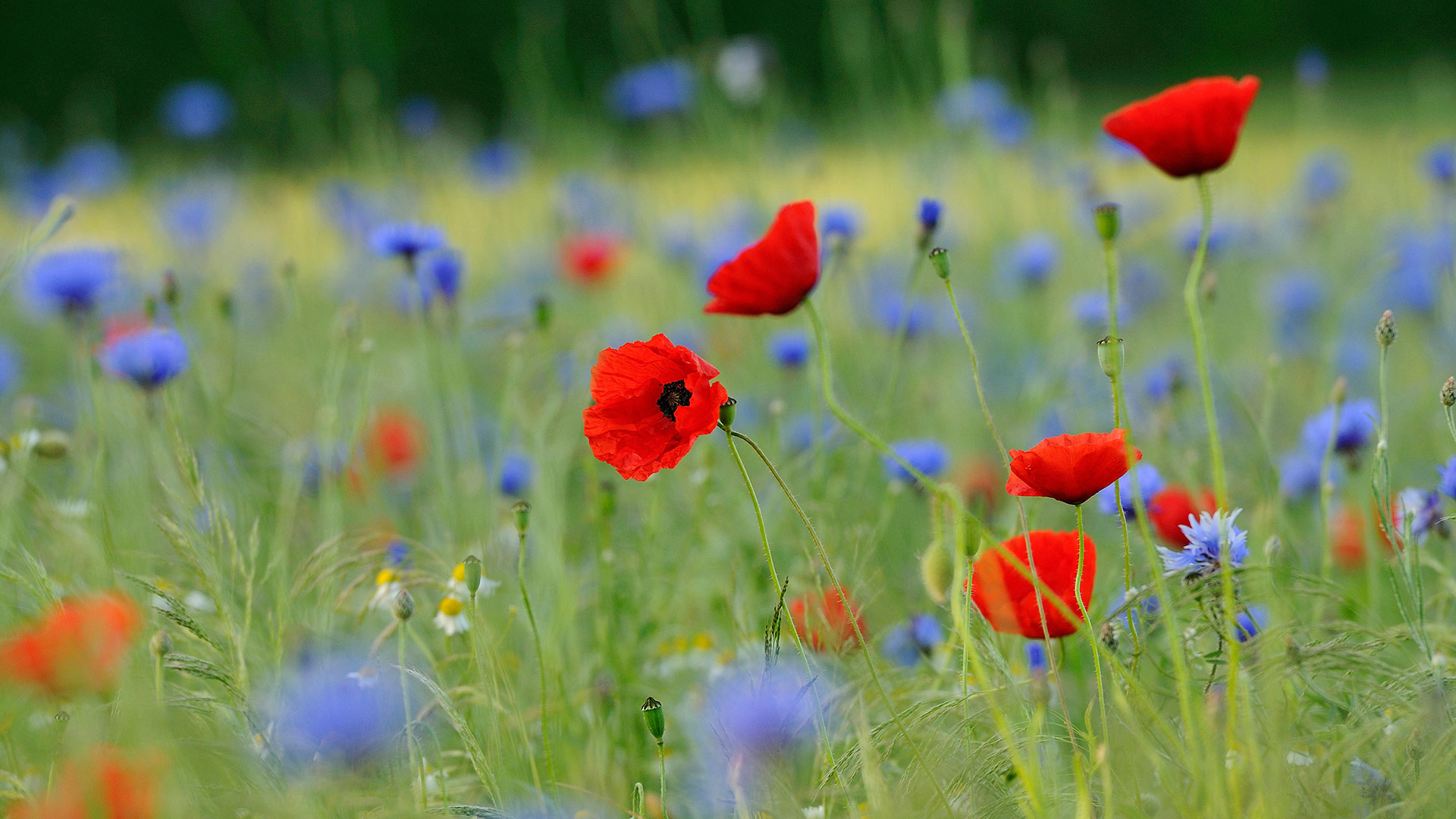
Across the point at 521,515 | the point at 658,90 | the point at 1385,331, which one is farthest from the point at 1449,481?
the point at 658,90

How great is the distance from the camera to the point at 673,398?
625 mm

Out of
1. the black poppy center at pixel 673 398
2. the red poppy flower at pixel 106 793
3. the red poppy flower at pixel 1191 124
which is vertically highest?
the red poppy flower at pixel 1191 124

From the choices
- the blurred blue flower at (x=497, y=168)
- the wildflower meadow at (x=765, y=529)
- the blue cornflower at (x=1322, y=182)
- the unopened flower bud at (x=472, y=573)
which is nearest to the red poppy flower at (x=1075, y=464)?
the wildflower meadow at (x=765, y=529)

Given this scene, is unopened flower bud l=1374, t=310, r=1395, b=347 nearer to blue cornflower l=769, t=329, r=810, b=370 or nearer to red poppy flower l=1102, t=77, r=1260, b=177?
red poppy flower l=1102, t=77, r=1260, b=177

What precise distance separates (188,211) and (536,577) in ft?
6.24

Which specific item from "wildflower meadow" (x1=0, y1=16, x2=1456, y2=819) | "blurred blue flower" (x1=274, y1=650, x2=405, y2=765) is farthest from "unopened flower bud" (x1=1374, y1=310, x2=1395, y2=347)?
"blurred blue flower" (x1=274, y1=650, x2=405, y2=765)

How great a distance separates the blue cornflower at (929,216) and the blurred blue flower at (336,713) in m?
0.48

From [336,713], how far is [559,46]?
3.88 meters

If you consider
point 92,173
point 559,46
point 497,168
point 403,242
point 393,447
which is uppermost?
point 559,46

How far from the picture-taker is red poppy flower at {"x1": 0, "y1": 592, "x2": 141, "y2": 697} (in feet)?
1.52

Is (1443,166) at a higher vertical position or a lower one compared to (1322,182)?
lower

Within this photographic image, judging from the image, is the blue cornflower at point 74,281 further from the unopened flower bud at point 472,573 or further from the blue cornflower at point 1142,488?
the blue cornflower at point 1142,488

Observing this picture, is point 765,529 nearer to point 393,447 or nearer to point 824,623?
point 824,623

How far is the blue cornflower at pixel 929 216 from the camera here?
831 mm
